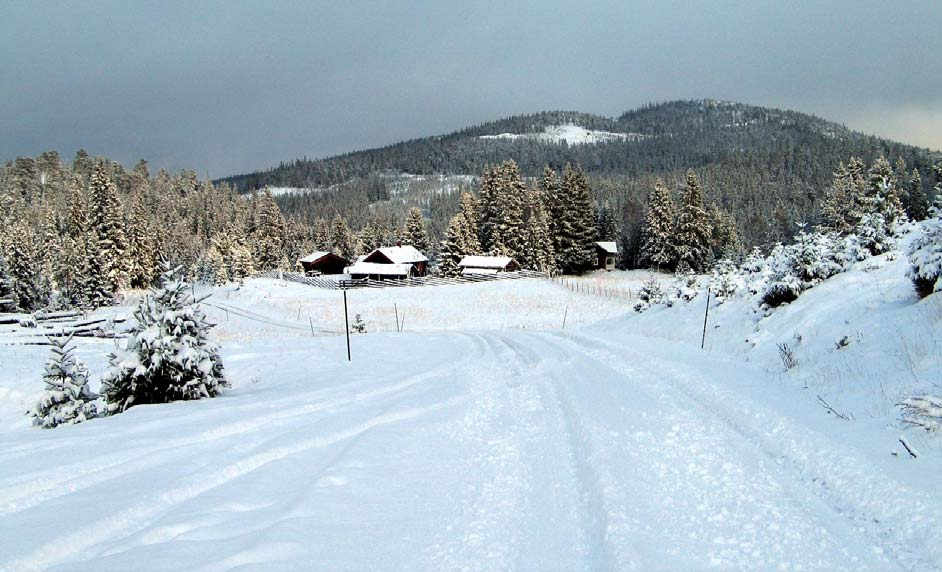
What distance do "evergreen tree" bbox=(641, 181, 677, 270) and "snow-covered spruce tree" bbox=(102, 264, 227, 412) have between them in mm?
61247

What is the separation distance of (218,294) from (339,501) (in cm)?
5641

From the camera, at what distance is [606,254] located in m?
72.9

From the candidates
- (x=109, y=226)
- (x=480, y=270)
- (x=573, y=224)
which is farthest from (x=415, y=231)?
(x=109, y=226)

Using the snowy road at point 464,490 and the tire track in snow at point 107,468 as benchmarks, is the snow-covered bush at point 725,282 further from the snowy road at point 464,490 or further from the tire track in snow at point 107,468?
the tire track in snow at point 107,468

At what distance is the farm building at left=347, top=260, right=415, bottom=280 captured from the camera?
64.6m

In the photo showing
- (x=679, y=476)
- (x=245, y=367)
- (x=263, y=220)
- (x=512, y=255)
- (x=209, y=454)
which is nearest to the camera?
(x=679, y=476)

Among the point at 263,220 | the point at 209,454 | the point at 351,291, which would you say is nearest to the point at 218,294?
the point at 351,291

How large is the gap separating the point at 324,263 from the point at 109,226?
91.6ft

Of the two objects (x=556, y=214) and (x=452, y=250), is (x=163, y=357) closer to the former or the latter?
(x=452, y=250)

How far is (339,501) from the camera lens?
577 cm

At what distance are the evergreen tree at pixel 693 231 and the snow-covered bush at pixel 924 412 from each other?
58807mm

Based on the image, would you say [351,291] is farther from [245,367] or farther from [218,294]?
[245,367]

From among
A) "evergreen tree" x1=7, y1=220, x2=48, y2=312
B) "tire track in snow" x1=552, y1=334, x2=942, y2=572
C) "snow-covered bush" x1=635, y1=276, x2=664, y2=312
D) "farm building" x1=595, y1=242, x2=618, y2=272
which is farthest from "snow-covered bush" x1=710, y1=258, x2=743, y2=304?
"evergreen tree" x1=7, y1=220, x2=48, y2=312

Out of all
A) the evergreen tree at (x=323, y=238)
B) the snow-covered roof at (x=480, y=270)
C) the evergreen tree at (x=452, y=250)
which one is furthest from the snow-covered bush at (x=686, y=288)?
the evergreen tree at (x=323, y=238)
